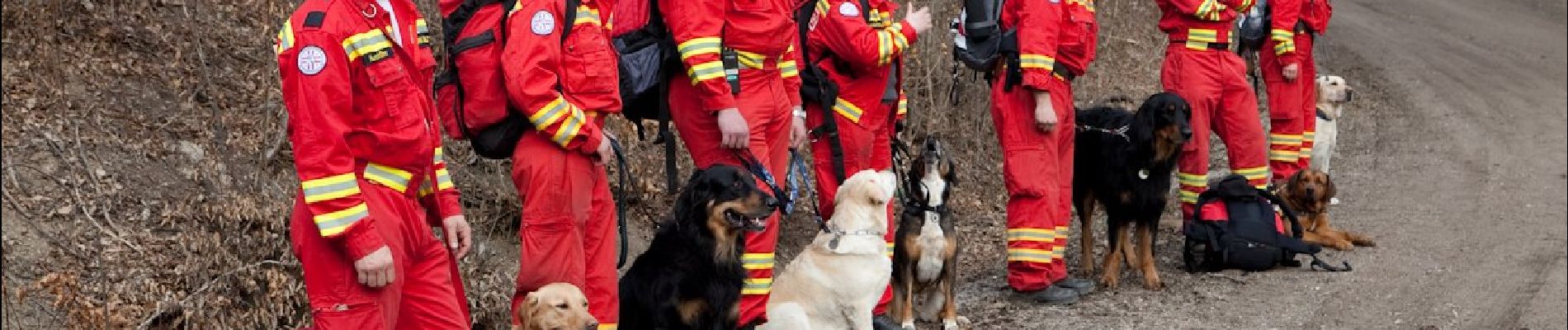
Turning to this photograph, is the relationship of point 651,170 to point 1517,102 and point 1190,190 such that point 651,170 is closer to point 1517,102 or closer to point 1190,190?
point 1190,190

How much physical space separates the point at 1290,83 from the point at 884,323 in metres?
4.36

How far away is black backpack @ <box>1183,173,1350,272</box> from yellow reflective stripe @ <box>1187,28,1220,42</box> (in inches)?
32.7

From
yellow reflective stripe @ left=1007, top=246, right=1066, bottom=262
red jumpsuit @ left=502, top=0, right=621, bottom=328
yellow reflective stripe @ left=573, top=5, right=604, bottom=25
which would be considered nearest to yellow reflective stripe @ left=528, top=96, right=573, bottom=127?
red jumpsuit @ left=502, top=0, right=621, bottom=328

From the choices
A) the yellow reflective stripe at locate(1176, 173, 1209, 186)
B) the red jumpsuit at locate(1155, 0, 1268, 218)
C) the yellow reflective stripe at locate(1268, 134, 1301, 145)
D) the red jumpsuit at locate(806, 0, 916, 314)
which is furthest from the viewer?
the yellow reflective stripe at locate(1268, 134, 1301, 145)

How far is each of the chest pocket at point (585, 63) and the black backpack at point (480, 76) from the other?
0.04 metres

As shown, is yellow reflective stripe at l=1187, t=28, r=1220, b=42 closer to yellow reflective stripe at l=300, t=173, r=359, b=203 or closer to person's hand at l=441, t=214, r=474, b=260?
person's hand at l=441, t=214, r=474, b=260

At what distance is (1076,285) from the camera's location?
7.95m

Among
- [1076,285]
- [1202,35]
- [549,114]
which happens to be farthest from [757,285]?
[1202,35]

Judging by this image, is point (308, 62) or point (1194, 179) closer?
point (308, 62)

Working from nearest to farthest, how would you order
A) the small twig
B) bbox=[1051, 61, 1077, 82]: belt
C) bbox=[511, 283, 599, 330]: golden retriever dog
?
bbox=[511, 283, 599, 330]: golden retriever dog → the small twig → bbox=[1051, 61, 1077, 82]: belt

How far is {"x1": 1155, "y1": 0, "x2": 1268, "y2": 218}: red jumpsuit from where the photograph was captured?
8633 mm

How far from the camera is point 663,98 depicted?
19.6 ft

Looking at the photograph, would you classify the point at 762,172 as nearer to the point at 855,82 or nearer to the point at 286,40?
the point at 855,82

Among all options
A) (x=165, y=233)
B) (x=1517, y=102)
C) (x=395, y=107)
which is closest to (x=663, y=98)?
→ (x=395, y=107)
